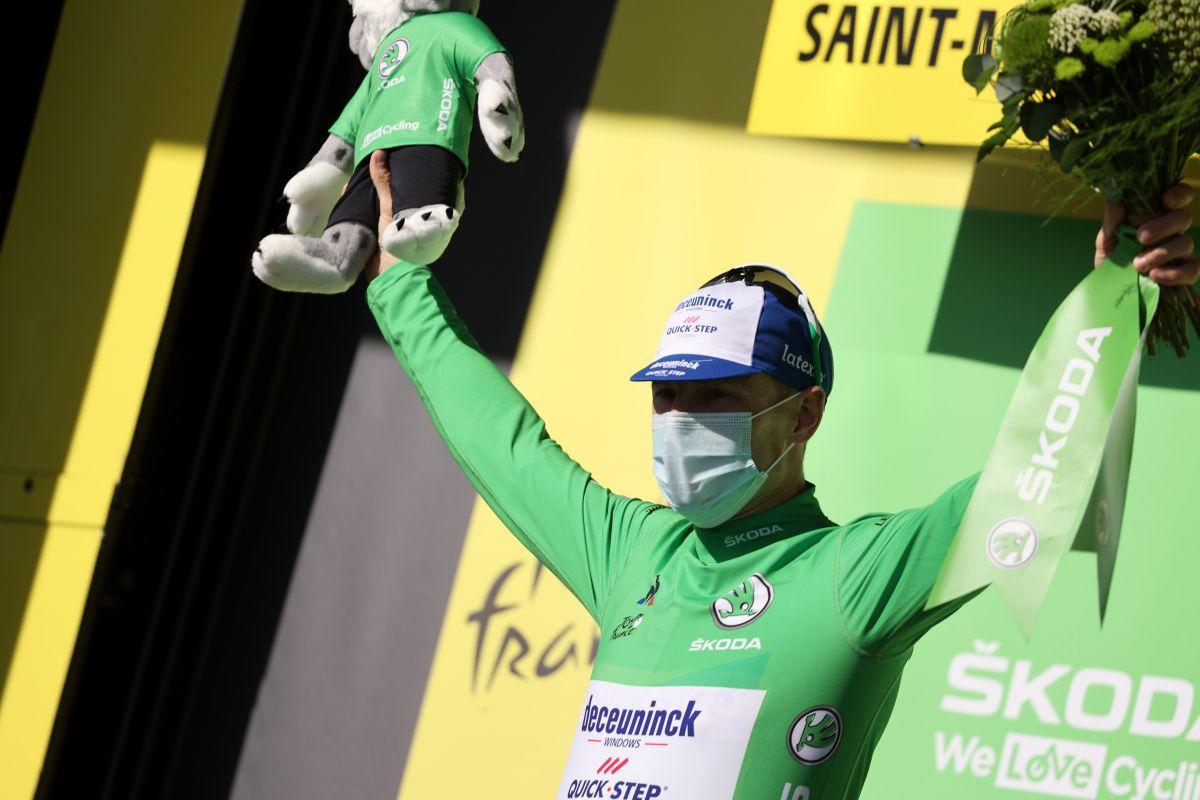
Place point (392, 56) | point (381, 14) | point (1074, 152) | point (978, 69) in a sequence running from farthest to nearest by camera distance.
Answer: point (381, 14) → point (392, 56) → point (978, 69) → point (1074, 152)

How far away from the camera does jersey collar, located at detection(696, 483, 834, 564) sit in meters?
2.41

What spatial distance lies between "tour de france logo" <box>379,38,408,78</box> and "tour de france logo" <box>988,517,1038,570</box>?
4.71ft

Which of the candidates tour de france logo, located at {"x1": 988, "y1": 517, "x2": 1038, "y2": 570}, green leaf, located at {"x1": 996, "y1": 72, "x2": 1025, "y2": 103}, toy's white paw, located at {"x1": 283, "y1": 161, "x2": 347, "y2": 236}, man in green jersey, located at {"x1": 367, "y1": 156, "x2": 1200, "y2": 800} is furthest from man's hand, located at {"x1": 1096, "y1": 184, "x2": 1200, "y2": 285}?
toy's white paw, located at {"x1": 283, "y1": 161, "x2": 347, "y2": 236}

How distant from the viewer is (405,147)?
9.21ft

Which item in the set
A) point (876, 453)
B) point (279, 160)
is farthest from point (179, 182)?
point (876, 453)

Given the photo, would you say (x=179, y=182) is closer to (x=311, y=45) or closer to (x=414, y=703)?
(x=311, y=45)

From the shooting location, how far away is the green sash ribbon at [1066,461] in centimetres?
203

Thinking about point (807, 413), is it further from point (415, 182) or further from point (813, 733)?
point (415, 182)

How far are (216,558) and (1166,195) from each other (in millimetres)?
3322

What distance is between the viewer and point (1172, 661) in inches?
134

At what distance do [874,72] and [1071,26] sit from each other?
1.91 metres

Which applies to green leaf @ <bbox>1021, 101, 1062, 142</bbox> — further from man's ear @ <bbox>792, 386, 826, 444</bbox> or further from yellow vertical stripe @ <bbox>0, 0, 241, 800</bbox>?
yellow vertical stripe @ <bbox>0, 0, 241, 800</bbox>

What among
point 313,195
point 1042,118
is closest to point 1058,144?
point 1042,118

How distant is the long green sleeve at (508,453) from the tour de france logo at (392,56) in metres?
0.37
